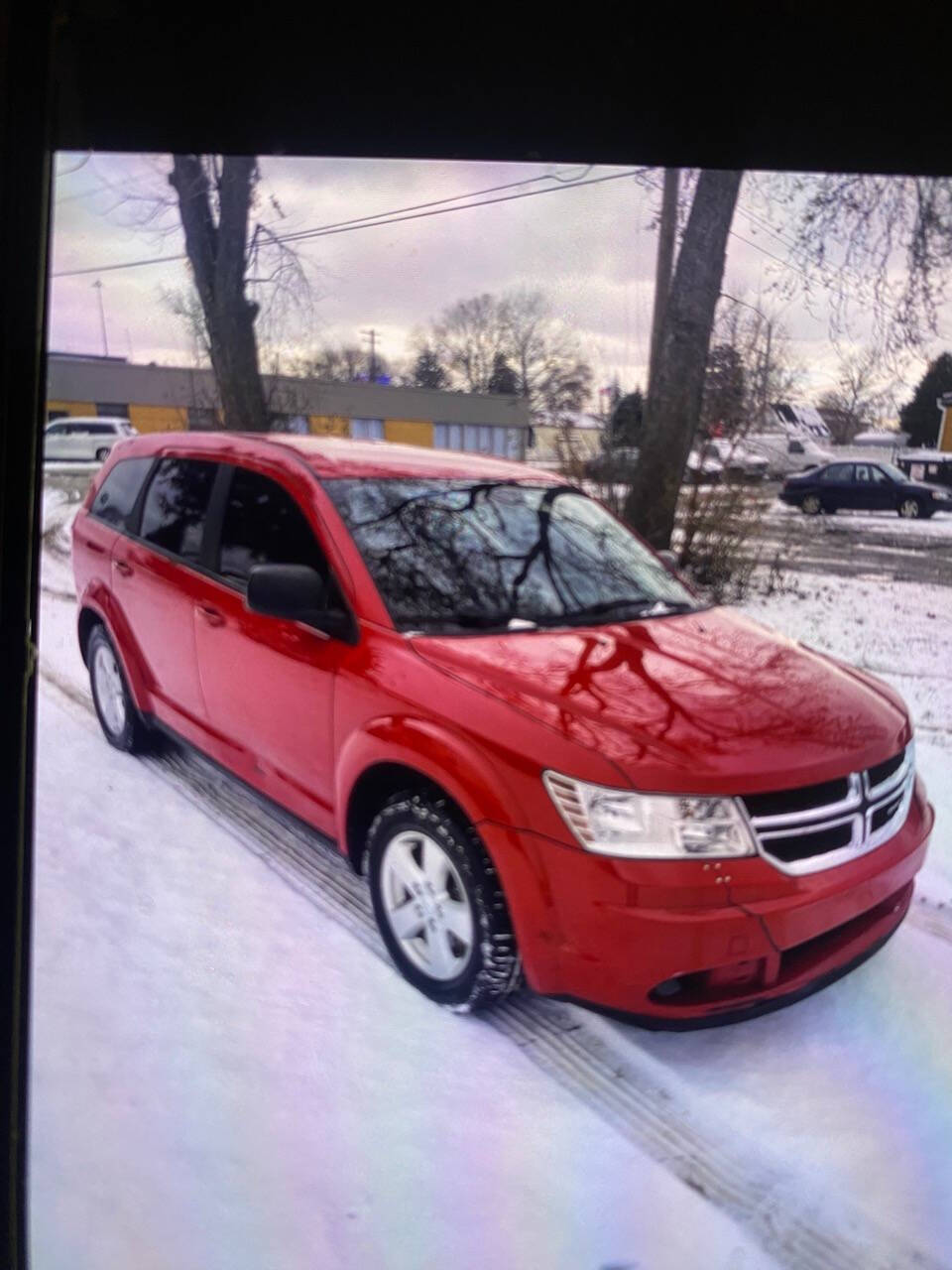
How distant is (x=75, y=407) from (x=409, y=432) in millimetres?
621

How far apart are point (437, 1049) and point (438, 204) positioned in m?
1.60

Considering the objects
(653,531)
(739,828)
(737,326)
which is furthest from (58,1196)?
(737,326)

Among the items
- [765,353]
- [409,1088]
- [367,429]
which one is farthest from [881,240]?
[409,1088]

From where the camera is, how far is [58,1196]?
1.43 m

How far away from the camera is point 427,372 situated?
1.58m

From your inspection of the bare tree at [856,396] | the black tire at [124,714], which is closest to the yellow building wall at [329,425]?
the black tire at [124,714]

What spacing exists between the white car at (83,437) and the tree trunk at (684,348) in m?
1.03

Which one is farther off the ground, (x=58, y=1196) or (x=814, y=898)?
(x=814, y=898)

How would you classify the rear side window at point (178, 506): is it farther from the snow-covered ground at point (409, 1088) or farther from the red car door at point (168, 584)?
the snow-covered ground at point (409, 1088)

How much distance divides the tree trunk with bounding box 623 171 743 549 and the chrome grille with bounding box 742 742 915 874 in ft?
2.08

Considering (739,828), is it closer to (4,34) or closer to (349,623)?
(349,623)

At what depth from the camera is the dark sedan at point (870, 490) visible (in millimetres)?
1588

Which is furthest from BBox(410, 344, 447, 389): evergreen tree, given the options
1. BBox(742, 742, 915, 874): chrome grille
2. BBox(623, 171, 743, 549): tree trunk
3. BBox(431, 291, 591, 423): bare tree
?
BBox(742, 742, 915, 874): chrome grille

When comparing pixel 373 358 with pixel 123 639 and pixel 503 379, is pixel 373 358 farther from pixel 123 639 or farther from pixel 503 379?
pixel 123 639
